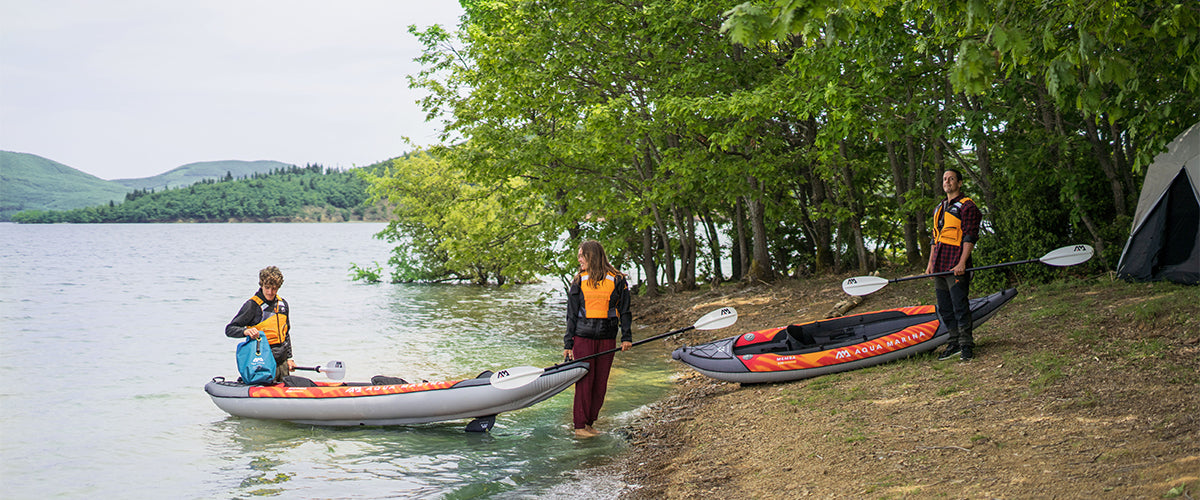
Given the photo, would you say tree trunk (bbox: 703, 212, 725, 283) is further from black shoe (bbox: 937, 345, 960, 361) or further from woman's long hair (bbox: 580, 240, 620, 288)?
woman's long hair (bbox: 580, 240, 620, 288)

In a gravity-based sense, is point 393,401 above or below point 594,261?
below

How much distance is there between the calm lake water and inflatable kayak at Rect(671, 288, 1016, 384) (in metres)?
1.02

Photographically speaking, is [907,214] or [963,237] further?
[907,214]

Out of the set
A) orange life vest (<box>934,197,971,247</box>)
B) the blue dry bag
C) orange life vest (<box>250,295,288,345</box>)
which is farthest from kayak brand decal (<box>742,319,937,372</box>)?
the blue dry bag

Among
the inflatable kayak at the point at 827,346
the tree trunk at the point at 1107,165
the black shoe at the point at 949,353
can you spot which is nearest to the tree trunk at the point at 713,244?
the tree trunk at the point at 1107,165

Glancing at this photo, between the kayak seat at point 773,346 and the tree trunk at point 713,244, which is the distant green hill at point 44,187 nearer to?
the tree trunk at point 713,244

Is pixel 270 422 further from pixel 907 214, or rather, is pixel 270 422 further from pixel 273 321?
pixel 907 214

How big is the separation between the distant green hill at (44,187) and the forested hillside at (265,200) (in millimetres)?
43472

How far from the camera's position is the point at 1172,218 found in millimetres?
8898

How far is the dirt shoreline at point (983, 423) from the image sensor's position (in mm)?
4027

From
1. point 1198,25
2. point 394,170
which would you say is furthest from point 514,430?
point 394,170

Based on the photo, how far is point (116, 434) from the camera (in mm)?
8648

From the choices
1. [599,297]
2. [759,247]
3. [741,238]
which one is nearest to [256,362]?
[599,297]

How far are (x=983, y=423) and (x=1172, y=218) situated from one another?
5633 millimetres
